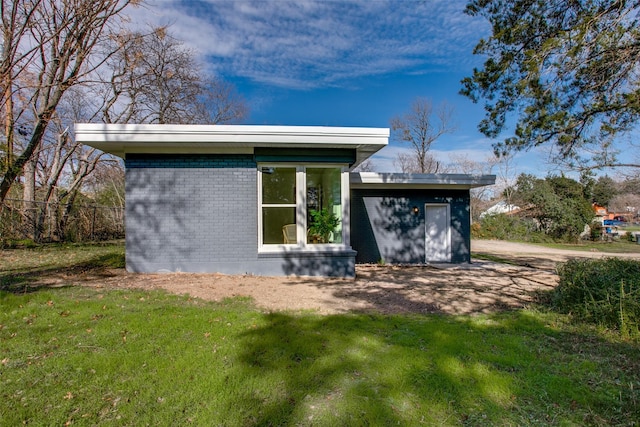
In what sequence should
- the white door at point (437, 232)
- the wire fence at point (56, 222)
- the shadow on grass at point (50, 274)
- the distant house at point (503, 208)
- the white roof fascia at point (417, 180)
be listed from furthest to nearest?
the distant house at point (503, 208)
the wire fence at point (56, 222)
the white door at point (437, 232)
the white roof fascia at point (417, 180)
the shadow on grass at point (50, 274)

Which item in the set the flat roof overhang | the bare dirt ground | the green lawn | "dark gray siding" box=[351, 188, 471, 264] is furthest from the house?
"dark gray siding" box=[351, 188, 471, 264]

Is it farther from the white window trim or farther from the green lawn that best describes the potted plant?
the green lawn

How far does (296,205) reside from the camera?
737 centimetres

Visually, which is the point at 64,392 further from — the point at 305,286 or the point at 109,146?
the point at 109,146

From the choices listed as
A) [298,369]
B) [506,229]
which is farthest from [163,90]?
[506,229]

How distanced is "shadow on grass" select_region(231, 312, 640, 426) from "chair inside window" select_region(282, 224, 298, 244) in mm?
3254

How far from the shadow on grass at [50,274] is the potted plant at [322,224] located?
168 inches

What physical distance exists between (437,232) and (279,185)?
593 cm

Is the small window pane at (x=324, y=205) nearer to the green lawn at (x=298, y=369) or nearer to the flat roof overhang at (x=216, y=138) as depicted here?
the flat roof overhang at (x=216, y=138)

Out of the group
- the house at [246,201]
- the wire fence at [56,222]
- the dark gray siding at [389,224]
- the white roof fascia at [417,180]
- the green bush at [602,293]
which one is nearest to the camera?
the green bush at [602,293]

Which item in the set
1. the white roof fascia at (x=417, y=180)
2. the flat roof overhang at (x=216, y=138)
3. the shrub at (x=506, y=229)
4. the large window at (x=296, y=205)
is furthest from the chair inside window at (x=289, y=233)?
the shrub at (x=506, y=229)

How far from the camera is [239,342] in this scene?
3477mm

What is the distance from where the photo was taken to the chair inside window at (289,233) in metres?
7.39

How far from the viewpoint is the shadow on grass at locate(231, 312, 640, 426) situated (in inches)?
94.3
